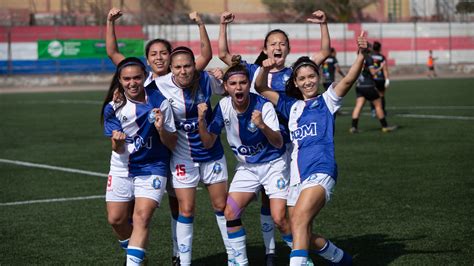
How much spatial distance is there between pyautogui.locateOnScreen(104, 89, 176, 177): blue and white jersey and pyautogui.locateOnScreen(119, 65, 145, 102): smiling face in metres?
0.10

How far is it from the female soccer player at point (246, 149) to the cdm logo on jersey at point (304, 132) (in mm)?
174

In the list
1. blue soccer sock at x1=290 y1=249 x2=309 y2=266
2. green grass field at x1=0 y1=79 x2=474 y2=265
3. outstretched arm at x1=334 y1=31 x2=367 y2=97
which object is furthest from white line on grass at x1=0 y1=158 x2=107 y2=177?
blue soccer sock at x1=290 y1=249 x2=309 y2=266

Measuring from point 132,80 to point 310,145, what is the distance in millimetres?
1740

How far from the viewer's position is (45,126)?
25531 millimetres

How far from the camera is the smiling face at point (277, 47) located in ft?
28.1

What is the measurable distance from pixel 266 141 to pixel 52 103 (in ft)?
95.4

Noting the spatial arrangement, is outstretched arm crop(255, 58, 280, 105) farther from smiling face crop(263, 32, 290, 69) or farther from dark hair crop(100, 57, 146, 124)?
dark hair crop(100, 57, 146, 124)

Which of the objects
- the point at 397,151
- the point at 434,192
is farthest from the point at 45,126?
the point at 434,192

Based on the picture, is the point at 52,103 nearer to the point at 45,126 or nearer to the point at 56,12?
the point at 45,126

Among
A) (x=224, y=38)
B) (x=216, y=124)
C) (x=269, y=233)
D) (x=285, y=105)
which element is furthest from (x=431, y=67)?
(x=216, y=124)

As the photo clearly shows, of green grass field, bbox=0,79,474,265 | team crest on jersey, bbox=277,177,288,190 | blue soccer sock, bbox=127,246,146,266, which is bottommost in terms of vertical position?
green grass field, bbox=0,79,474,265

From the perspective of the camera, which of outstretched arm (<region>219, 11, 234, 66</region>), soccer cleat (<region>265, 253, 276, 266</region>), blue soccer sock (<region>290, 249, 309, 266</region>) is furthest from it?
outstretched arm (<region>219, 11, 234, 66</region>)

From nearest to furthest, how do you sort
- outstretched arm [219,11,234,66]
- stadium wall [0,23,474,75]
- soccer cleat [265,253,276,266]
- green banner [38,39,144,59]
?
soccer cleat [265,253,276,266], outstretched arm [219,11,234,66], stadium wall [0,23,474,75], green banner [38,39,144,59]

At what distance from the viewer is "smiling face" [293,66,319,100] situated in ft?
25.7
